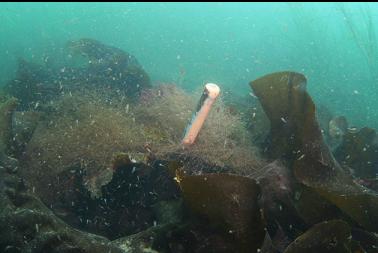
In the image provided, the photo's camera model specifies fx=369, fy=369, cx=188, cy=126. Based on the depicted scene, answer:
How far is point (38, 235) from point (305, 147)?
2280 millimetres

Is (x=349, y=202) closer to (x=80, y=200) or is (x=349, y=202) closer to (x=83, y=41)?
(x=80, y=200)

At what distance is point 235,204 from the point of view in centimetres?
248

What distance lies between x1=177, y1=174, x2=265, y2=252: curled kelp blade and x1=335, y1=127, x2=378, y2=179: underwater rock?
2.67 metres

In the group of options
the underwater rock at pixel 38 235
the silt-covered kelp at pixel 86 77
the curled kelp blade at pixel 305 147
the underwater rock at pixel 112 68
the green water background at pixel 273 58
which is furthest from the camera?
the green water background at pixel 273 58

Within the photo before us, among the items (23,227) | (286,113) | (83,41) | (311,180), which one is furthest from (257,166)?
(83,41)

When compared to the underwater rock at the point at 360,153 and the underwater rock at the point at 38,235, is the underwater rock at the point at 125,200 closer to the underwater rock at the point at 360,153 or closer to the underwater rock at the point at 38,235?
the underwater rock at the point at 38,235

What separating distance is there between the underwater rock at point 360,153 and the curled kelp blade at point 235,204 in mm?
2669

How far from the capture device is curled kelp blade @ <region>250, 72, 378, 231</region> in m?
2.84

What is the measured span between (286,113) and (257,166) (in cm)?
70

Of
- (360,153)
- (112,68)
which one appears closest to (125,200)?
(360,153)

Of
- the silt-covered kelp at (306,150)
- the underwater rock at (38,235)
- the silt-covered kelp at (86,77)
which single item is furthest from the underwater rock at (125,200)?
the silt-covered kelp at (86,77)

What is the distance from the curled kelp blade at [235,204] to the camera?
8.12 feet

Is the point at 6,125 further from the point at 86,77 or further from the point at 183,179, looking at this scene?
the point at 86,77

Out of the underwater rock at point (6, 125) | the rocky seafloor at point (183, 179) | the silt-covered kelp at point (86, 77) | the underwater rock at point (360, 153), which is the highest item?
the underwater rock at point (6, 125)
